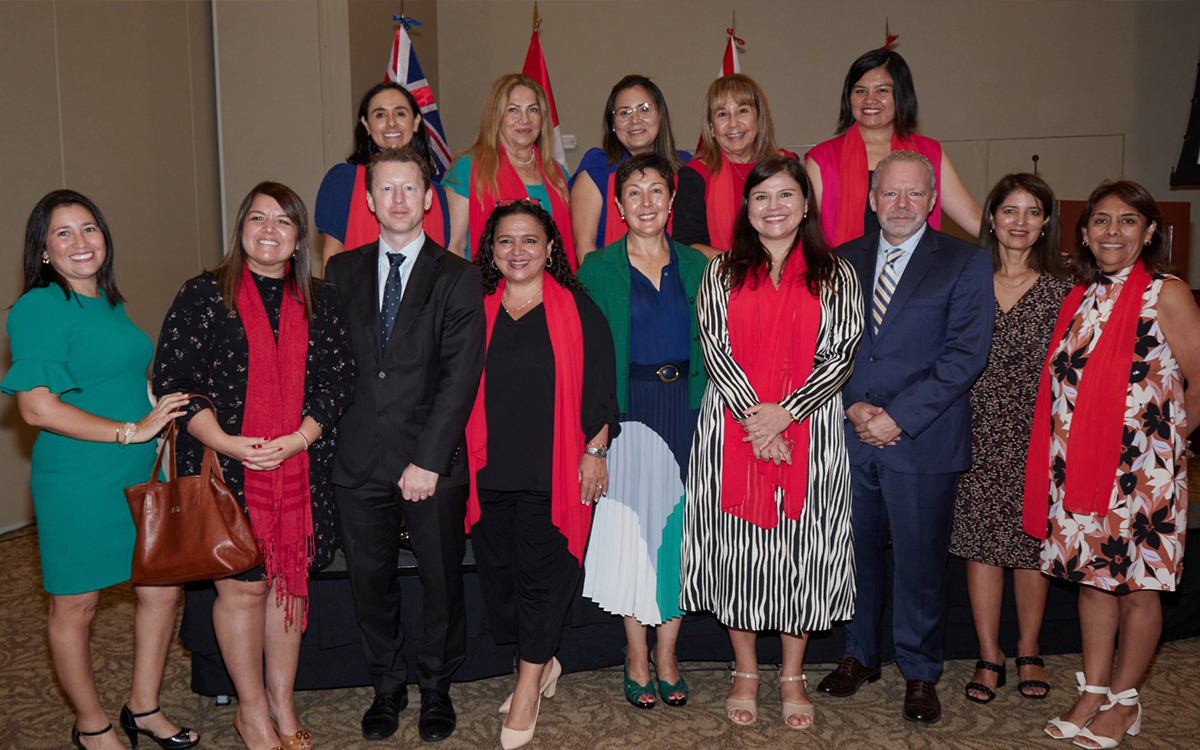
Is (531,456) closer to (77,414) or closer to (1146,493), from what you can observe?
(77,414)

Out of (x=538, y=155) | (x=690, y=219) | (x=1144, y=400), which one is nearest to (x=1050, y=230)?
(x=1144, y=400)

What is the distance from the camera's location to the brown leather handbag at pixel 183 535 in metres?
2.28

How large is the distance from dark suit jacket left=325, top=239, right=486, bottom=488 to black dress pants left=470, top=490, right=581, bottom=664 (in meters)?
0.25

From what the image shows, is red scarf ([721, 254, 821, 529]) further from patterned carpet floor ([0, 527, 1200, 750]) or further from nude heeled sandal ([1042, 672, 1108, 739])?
nude heeled sandal ([1042, 672, 1108, 739])

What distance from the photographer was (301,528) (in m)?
2.51

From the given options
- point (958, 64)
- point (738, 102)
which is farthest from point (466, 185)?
point (958, 64)

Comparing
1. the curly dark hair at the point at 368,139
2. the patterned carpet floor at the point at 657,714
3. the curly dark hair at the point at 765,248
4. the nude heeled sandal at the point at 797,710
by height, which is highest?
the curly dark hair at the point at 368,139

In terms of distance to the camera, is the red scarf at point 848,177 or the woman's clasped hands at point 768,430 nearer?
the woman's clasped hands at point 768,430

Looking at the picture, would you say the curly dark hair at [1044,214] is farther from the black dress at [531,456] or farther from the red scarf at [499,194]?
the red scarf at [499,194]

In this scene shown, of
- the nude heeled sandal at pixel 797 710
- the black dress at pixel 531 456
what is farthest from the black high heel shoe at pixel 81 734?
the nude heeled sandal at pixel 797 710

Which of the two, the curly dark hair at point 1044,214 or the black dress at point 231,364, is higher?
the curly dark hair at point 1044,214

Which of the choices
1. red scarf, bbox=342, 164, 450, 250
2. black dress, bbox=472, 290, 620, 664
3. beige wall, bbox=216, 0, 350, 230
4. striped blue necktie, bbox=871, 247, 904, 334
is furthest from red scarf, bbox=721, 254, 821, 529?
beige wall, bbox=216, 0, 350, 230

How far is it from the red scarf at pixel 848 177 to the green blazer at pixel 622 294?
26.9 inches

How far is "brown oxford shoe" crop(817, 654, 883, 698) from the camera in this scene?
301cm
